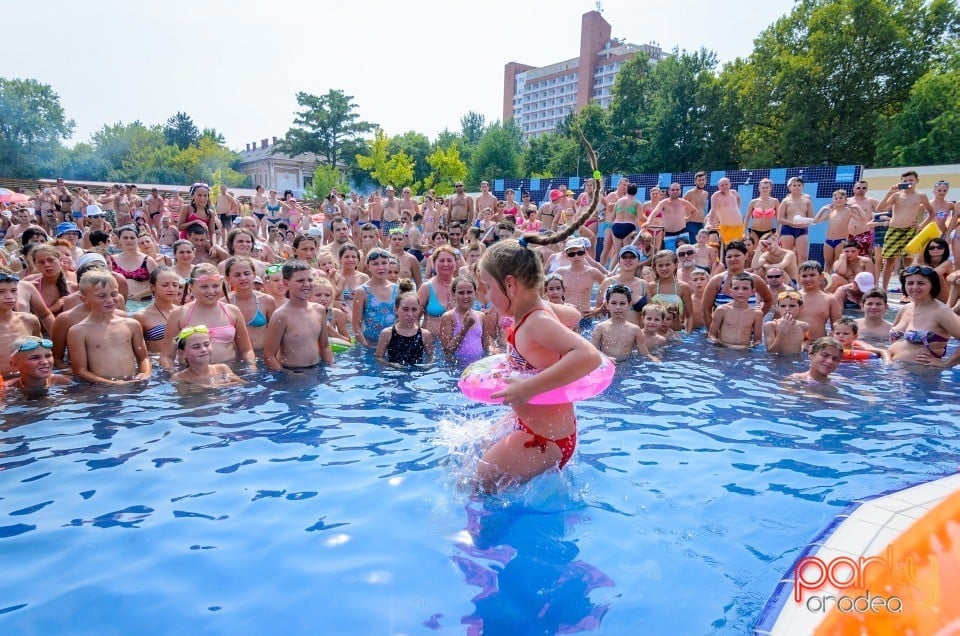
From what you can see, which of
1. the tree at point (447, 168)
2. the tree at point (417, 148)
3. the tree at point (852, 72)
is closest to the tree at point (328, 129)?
the tree at point (417, 148)

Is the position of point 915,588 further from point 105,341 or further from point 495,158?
point 495,158

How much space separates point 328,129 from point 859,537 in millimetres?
75565

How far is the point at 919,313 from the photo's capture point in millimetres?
6250

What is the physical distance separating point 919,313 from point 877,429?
2.41 m

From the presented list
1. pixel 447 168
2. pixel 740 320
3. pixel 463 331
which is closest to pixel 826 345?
pixel 740 320

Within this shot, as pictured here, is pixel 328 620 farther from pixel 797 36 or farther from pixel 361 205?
pixel 797 36

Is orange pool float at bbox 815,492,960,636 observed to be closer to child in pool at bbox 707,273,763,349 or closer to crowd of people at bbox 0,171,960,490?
crowd of people at bbox 0,171,960,490

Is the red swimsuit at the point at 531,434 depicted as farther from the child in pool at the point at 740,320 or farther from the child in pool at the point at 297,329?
the child in pool at the point at 740,320

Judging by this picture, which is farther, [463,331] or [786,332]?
[786,332]

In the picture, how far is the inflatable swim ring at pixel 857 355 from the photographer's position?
626 centimetres

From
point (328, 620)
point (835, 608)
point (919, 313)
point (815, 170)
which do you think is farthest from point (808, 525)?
point (815, 170)

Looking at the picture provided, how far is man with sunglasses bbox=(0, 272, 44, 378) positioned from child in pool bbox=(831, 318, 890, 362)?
24.7ft

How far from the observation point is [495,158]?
64750 millimetres

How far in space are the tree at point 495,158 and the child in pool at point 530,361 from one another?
205 feet
